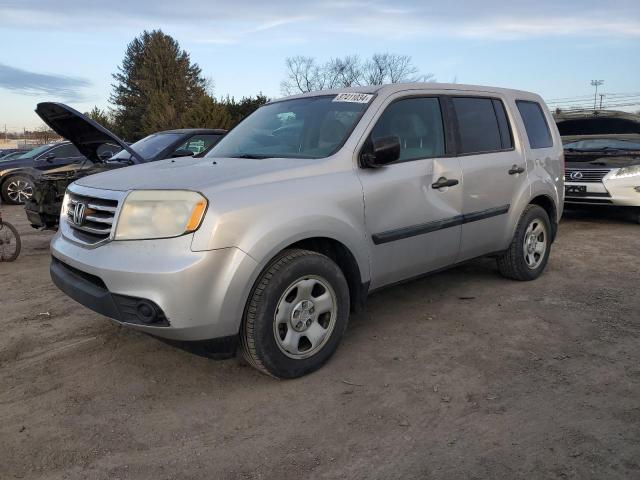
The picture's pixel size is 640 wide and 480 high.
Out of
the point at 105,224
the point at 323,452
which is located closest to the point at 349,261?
the point at 323,452

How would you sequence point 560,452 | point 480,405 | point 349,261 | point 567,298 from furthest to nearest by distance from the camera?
point 567,298 → point 349,261 → point 480,405 → point 560,452

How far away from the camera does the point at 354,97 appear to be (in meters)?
3.90

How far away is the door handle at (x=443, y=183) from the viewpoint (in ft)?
13.0

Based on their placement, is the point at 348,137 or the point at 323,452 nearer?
the point at 323,452

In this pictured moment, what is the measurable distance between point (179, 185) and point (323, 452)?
158 cm

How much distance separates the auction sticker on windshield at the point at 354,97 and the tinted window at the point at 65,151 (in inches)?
417

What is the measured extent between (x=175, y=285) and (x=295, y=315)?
0.78 m

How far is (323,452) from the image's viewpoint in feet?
8.39

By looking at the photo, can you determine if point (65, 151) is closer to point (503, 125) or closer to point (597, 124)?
point (503, 125)

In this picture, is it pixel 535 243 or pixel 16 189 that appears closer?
pixel 535 243

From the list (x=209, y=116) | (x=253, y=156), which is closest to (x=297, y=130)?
(x=253, y=156)

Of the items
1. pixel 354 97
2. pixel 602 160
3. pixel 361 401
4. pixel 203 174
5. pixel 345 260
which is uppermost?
pixel 354 97

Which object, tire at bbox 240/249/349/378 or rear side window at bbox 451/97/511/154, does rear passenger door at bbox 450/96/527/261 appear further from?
tire at bbox 240/249/349/378

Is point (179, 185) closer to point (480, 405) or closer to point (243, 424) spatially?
point (243, 424)
